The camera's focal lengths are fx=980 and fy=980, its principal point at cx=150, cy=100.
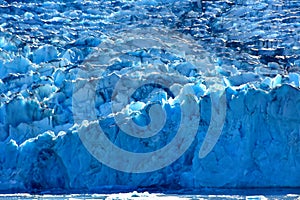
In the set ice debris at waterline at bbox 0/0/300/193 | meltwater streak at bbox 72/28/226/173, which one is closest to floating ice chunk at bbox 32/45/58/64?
ice debris at waterline at bbox 0/0/300/193

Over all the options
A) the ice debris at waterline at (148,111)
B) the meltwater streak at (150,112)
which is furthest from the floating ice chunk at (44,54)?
the meltwater streak at (150,112)

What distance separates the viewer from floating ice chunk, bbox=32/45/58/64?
20.6 m

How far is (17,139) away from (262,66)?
19.5ft

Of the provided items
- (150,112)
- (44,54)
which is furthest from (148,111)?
(44,54)

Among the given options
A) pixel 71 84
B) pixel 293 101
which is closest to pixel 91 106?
pixel 71 84

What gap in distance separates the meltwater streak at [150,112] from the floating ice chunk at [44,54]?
0.97 m

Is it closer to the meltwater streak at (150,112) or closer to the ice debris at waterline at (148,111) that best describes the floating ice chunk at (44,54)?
the ice debris at waterline at (148,111)

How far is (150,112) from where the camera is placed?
15.3m

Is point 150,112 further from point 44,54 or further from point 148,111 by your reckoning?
point 44,54

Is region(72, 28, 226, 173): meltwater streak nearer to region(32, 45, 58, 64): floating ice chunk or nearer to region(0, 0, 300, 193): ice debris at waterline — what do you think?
region(0, 0, 300, 193): ice debris at waterline

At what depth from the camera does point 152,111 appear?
1527 cm

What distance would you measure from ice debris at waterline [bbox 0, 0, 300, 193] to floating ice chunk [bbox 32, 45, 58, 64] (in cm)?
2

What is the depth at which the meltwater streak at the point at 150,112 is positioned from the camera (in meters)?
15.0

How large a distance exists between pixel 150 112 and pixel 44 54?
5.89 m
